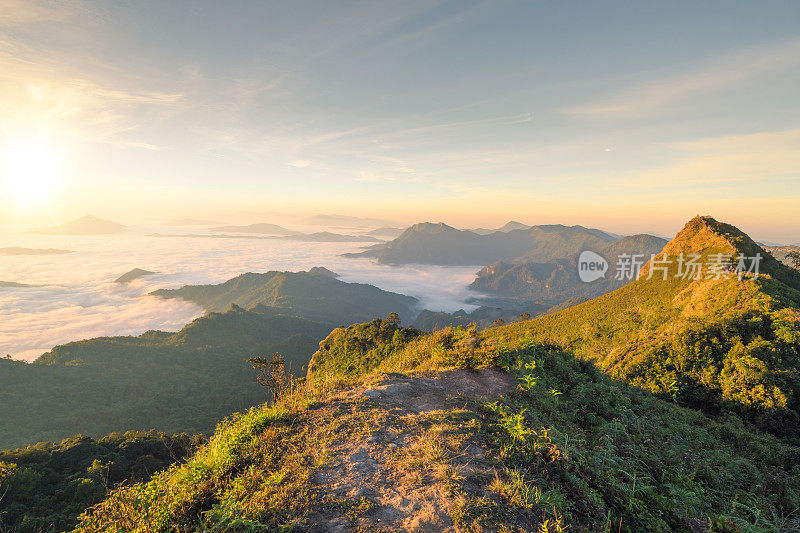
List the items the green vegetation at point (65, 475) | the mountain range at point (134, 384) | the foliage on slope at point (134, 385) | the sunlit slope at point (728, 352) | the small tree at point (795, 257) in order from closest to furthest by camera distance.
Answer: the sunlit slope at point (728, 352)
the green vegetation at point (65, 475)
the small tree at point (795, 257)
the foliage on slope at point (134, 385)
the mountain range at point (134, 384)

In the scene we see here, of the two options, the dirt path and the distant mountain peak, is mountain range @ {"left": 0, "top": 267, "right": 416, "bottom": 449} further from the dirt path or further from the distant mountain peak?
the distant mountain peak

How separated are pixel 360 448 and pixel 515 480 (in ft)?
9.14

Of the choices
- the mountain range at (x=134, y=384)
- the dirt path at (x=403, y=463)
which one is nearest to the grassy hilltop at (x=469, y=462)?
the dirt path at (x=403, y=463)

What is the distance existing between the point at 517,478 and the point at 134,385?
123m

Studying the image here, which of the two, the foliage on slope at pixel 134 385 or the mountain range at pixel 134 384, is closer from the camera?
the foliage on slope at pixel 134 385

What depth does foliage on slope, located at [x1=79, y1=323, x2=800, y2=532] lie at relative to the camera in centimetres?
418

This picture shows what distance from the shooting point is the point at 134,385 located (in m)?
90.1

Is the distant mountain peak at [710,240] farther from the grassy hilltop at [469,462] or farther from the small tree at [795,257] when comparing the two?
the grassy hilltop at [469,462]

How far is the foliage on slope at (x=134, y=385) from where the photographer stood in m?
71.0

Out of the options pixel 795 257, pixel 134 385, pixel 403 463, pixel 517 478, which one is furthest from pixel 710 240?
pixel 134 385

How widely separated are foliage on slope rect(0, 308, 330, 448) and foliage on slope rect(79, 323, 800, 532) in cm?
8116

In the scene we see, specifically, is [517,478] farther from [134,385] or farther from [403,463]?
[134,385]

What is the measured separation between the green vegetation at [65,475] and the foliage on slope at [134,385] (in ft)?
106

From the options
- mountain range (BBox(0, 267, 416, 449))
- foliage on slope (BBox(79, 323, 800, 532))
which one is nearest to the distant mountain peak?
foliage on slope (BBox(79, 323, 800, 532))
